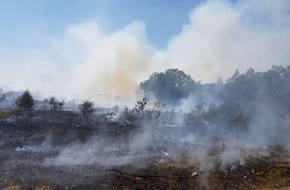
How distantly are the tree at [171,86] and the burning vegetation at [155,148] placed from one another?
19.1 meters

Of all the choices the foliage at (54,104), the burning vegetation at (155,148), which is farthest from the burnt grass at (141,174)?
the foliage at (54,104)

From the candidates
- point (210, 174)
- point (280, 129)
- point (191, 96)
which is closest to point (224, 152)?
point (210, 174)

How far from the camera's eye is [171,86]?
71688 millimetres

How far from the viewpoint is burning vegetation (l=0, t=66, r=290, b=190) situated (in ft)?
54.1

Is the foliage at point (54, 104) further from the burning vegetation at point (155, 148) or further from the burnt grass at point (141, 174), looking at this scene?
the burnt grass at point (141, 174)

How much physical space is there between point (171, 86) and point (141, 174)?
55.1 meters

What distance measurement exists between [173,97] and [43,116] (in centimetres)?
3782

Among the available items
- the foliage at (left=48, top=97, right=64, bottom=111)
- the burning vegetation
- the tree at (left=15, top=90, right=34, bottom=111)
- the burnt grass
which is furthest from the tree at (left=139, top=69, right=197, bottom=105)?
the burnt grass

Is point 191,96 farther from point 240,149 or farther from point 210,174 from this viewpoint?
point 210,174

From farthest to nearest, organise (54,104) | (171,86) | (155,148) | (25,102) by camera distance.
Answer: (171,86)
(54,104)
(25,102)
(155,148)

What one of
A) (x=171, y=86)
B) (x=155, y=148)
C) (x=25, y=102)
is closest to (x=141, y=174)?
(x=155, y=148)

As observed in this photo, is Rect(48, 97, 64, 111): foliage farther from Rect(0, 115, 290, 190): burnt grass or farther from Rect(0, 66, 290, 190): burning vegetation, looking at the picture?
Rect(0, 115, 290, 190): burnt grass

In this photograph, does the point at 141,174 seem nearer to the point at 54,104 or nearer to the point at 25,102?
the point at 25,102

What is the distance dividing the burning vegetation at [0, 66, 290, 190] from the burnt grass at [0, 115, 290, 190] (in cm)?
5
